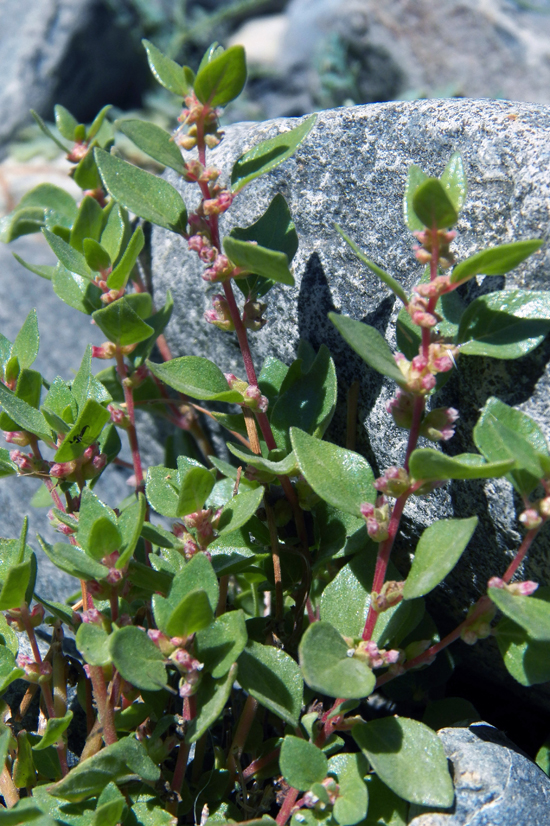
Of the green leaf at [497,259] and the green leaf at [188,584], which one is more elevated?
the green leaf at [497,259]

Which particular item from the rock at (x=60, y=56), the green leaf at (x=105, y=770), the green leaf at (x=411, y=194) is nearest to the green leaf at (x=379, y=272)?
the green leaf at (x=411, y=194)

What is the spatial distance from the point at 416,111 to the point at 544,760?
128 cm

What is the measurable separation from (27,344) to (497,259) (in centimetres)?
86

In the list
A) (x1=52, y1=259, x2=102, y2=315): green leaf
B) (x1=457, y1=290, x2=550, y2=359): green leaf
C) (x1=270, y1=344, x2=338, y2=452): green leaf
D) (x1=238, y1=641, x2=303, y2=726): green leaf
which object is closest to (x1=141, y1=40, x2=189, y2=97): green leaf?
(x1=52, y1=259, x2=102, y2=315): green leaf

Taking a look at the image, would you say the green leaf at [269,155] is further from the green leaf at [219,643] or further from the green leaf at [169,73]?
the green leaf at [219,643]

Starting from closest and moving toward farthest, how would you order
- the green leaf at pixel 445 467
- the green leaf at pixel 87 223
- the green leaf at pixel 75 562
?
1. the green leaf at pixel 445 467
2. the green leaf at pixel 75 562
3. the green leaf at pixel 87 223

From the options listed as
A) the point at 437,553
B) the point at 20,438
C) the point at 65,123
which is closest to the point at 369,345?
the point at 437,553

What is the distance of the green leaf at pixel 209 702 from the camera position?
1000mm

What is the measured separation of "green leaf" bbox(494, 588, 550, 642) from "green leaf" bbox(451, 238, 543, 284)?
43 centimetres

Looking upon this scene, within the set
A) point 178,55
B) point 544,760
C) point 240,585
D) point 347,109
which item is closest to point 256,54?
point 178,55

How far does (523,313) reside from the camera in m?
1.06

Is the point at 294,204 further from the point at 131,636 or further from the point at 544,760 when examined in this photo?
the point at 544,760

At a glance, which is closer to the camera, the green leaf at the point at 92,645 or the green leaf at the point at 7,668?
the green leaf at the point at 92,645

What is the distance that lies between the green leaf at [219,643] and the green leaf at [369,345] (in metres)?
0.42
